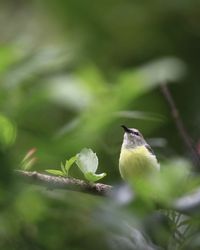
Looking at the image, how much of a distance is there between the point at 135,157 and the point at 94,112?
28 cm

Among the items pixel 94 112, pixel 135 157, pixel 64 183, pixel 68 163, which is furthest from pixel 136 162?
pixel 64 183

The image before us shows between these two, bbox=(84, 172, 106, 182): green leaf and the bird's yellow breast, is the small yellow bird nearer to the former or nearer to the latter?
the bird's yellow breast

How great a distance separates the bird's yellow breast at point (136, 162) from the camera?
1245 mm

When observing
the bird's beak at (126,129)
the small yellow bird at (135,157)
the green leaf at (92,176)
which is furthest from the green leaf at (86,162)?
the bird's beak at (126,129)

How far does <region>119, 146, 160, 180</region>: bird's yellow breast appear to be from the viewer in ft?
4.09

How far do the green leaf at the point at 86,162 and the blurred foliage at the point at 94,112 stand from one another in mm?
12

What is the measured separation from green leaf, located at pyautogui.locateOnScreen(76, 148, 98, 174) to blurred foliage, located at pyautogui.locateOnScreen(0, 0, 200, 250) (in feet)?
0.04

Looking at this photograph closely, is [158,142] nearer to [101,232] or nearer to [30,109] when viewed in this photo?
[30,109]

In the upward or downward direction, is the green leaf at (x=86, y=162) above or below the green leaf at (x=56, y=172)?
above

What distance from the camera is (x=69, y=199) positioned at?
72cm

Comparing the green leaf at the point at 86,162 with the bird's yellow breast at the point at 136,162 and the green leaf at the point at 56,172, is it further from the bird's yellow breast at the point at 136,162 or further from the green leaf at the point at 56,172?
the bird's yellow breast at the point at 136,162

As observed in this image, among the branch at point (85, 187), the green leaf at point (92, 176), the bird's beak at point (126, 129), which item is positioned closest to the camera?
the branch at point (85, 187)

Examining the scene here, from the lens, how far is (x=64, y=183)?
2.75 ft

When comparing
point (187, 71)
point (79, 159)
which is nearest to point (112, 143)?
point (79, 159)
